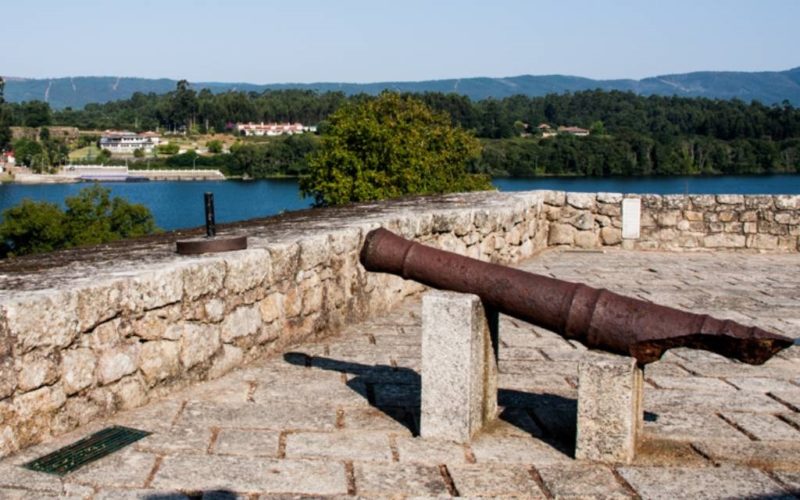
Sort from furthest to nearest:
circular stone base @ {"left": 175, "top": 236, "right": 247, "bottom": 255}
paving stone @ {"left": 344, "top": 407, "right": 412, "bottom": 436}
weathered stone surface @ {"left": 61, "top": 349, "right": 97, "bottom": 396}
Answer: circular stone base @ {"left": 175, "top": 236, "right": 247, "bottom": 255} < paving stone @ {"left": 344, "top": 407, "right": 412, "bottom": 436} < weathered stone surface @ {"left": 61, "top": 349, "right": 97, "bottom": 396}

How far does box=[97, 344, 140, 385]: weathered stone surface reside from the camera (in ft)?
12.6

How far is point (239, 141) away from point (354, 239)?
115718mm

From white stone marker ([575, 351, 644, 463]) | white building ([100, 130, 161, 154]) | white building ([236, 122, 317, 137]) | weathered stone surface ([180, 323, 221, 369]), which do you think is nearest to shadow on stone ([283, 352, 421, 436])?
weathered stone surface ([180, 323, 221, 369])

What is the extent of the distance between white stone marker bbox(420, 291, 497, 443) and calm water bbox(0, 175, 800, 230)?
42.5 metres

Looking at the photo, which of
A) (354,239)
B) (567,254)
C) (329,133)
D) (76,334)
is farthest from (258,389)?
(329,133)

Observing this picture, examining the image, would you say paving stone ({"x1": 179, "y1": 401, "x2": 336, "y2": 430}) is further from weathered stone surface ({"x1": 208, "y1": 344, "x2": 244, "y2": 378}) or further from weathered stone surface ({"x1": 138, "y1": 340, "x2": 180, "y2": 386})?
weathered stone surface ({"x1": 208, "y1": 344, "x2": 244, "y2": 378})

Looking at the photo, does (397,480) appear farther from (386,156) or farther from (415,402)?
(386,156)

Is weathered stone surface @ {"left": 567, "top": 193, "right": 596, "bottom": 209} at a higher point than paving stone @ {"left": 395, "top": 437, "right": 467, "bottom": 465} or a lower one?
higher

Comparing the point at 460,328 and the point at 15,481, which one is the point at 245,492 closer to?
the point at 15,481

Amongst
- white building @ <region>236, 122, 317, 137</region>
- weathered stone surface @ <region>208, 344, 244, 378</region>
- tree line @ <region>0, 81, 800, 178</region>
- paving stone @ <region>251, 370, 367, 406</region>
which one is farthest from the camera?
white building @ <region>236, 122, 317, 137</region>

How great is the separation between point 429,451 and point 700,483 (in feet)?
3.28

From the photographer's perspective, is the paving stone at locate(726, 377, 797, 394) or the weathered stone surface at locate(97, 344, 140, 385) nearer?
the weathered stone surface at locate(97, 344, 140, 385)

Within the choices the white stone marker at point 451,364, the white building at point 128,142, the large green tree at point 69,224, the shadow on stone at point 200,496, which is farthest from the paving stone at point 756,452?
the white building at point 128,142

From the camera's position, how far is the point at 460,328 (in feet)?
12.2
